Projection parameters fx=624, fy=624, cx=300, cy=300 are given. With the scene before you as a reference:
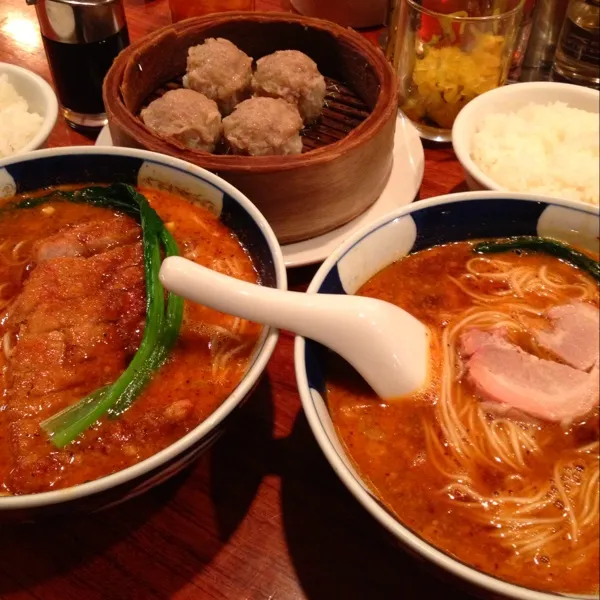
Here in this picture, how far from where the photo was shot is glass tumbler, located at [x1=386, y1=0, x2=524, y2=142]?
2.19 m

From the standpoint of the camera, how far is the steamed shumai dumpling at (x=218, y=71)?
2.08m

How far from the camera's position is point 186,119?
186 cm

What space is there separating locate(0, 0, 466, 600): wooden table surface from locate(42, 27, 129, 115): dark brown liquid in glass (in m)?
1.46

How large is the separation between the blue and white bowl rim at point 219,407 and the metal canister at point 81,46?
74 cm

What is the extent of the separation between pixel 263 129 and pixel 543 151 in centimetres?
79

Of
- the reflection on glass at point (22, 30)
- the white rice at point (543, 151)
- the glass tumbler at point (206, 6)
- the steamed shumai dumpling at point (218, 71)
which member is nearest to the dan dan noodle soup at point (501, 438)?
the white rice at point (543, 151)

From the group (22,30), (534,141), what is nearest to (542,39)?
(534,141)

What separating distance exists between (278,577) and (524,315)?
2.39 ft

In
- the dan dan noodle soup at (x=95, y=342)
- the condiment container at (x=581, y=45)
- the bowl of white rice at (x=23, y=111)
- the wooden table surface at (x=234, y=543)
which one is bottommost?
the wooden table surface at (x=234, y=543)

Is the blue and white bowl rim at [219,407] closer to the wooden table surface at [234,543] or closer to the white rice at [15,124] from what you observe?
the wooden table surface at [234,543]

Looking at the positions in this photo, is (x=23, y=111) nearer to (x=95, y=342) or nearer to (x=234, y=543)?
(x=95, y=342)

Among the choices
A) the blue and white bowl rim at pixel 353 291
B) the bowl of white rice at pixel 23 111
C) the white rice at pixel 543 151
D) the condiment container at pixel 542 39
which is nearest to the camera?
the blue and white bowl rim at pixel 353 291

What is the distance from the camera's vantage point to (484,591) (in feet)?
2.98

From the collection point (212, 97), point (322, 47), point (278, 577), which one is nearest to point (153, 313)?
point (278, 577)
